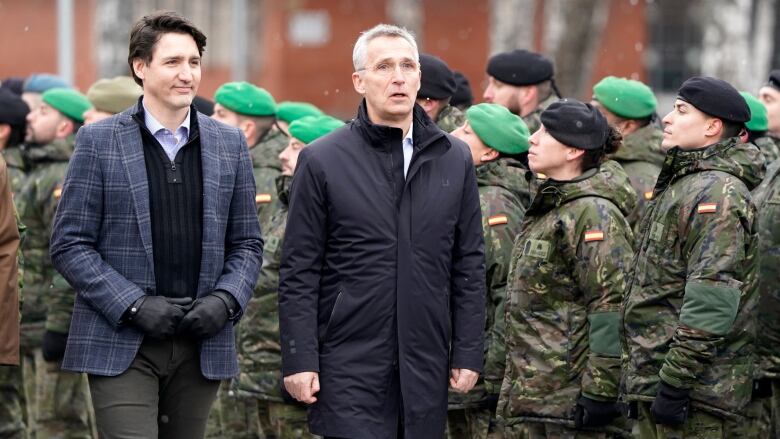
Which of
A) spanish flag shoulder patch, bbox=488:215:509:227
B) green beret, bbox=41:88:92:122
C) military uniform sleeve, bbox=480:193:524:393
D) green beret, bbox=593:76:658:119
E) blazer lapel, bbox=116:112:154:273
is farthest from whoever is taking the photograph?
green beret, bbox=41:88:92:122

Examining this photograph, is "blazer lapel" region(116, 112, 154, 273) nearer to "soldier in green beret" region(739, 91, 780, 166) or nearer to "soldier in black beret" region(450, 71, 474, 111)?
"soldier in green beret" region(739, 91, 780, 166)

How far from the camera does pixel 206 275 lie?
614 cm

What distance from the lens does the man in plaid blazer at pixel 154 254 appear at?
5.96 m

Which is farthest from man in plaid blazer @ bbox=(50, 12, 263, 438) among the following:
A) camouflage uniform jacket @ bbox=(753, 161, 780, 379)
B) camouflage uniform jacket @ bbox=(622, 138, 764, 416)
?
camouflage uniform jacket @ bbox=(753, 161, 780, 379)

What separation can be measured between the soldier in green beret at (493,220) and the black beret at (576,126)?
2.23 feet

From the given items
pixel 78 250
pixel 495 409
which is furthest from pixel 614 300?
pixel 78 250

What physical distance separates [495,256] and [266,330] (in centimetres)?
168

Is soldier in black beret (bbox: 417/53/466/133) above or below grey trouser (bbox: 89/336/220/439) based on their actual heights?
above

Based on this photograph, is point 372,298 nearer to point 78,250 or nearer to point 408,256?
point 408,256

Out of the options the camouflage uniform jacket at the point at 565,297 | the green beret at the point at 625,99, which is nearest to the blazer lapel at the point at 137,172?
the camouflage uniform jacket at the point at 565,297

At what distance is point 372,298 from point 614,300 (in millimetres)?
1386

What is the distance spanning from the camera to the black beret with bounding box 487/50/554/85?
31.8 feet

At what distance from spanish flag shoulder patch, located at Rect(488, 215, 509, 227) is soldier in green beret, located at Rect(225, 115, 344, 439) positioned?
4.56 feet

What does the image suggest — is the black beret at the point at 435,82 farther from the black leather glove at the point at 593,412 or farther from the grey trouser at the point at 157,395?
the grey trouser at the point at 157,395
